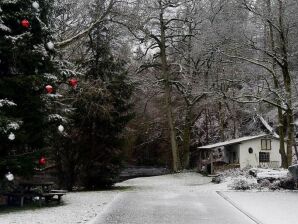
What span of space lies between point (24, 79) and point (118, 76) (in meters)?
10.9

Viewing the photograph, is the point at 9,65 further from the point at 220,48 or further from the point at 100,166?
the point at 220,48

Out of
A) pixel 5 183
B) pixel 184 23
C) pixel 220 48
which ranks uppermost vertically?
pixel 184 23

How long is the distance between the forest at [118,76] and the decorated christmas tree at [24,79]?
0.04 metres

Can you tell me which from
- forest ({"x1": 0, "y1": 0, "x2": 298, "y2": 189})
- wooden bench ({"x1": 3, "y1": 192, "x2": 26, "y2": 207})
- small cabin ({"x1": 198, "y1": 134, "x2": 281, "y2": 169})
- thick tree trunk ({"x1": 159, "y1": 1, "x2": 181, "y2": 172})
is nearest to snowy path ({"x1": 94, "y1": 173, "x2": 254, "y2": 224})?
wooden bench ({"x1": 3, "y1": 192, "x2": 26, "y2": 207})

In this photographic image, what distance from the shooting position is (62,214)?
1362 centimetres

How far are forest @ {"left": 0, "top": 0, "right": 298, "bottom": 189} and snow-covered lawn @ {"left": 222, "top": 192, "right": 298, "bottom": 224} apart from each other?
23.1 feet

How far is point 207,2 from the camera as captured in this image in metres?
39.6

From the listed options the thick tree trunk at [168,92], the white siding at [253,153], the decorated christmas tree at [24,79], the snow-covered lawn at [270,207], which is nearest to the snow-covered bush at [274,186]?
the snow-covered lawn at [270,207]

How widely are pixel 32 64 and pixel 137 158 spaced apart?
3827cm

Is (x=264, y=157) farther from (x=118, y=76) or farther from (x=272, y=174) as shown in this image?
(x=118, y=76)

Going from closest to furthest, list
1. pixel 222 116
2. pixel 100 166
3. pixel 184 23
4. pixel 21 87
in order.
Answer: pixel 21 87 → pixel 100 166 → pixel 184 23 → pixel 222 116

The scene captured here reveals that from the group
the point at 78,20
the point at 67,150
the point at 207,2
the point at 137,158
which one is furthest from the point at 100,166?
the point at 137,158

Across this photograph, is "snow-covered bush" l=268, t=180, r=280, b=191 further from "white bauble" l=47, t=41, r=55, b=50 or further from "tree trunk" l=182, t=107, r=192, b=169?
"tree trunk" l=182, t=107, r=192, b=169

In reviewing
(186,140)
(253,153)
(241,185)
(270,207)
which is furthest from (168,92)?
(270,207)
